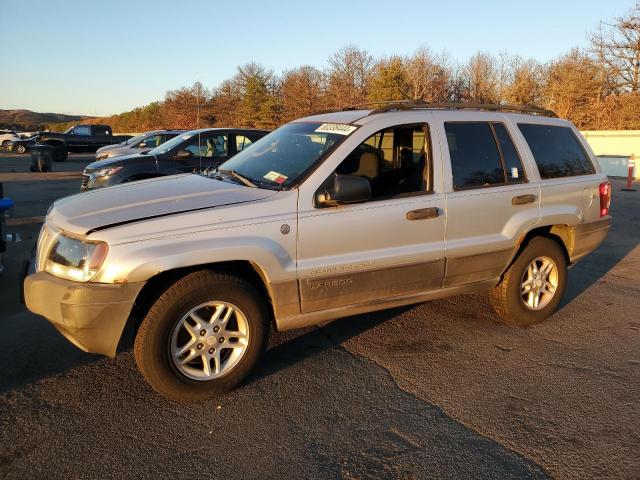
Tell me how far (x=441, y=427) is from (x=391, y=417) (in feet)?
1.01

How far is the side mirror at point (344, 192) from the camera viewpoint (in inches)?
137

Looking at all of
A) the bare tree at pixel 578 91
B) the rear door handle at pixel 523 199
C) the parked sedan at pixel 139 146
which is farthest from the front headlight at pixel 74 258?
the bare tree at pixel 578 91

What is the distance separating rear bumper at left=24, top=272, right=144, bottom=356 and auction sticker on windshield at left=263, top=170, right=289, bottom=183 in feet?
4.09

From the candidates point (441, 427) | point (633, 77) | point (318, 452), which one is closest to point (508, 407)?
point (441, 427)

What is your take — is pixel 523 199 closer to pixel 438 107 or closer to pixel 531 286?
pixel 531 286

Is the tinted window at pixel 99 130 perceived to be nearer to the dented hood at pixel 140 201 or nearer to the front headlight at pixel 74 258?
the dented hood at pixel 140 201

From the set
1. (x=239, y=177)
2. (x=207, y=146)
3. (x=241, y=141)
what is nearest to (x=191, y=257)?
(x=239, y=177)

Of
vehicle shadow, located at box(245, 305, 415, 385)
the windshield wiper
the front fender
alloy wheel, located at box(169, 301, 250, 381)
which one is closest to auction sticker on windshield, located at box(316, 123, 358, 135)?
the windshield wiper

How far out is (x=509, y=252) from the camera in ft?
14.6

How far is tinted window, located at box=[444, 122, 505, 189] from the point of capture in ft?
13.7

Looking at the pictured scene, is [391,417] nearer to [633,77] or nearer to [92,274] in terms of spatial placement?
[92,274]

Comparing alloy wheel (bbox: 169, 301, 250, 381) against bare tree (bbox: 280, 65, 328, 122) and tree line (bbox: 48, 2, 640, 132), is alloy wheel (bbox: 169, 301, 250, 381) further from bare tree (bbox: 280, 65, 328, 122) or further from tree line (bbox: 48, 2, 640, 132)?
bare tree (bbox: 280, 65, 328, 122)

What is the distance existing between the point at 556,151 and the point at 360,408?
10.6ft

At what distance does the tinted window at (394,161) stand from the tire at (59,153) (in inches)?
1075
